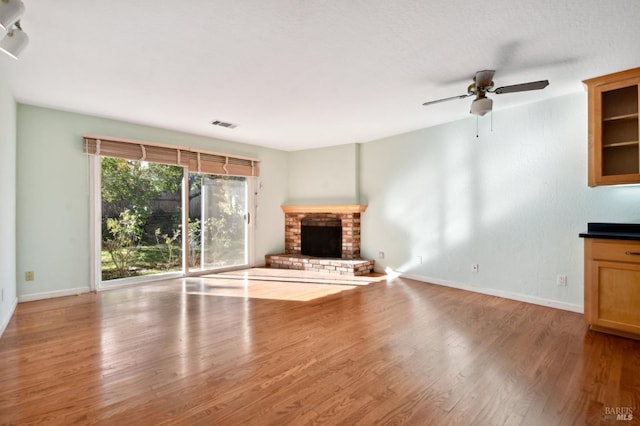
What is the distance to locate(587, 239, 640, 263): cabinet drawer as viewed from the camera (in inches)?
105

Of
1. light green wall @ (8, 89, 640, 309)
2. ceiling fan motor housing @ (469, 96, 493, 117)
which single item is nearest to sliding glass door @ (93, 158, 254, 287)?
light green wall @ (8, 89, 640, 309)

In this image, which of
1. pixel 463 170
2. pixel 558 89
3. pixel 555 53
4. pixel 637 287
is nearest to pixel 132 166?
pixel 463 170

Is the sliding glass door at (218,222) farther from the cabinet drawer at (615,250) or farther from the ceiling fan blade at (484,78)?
the cabinet drawer at (615,250)

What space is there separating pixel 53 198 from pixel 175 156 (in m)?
1.69

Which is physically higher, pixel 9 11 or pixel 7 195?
pixel 9 11

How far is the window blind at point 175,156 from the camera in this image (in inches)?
170

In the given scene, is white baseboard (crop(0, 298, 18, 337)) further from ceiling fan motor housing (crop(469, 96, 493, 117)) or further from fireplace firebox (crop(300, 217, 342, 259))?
ceiling fan motor housing (crop(469, 96, 493, 117))

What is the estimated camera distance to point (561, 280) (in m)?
3.53

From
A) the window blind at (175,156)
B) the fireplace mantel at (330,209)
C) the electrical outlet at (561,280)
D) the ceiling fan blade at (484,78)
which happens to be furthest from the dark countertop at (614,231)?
the window blind at (175,156)

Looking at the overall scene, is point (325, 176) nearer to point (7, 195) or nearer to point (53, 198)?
point (53, 198)

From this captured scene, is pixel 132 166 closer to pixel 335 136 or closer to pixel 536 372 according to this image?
pixel 335 136

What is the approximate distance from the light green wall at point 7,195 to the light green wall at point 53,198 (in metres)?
0.23

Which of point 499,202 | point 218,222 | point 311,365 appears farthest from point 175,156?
point 499,202

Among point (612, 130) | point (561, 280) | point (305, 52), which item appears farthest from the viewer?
point (561, 280)
